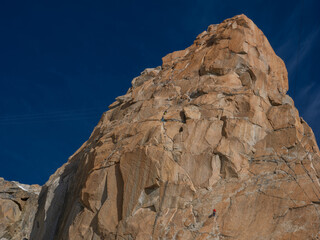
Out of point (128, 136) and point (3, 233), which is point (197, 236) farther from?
point (3, 233)

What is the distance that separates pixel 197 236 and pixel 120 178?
8099mm

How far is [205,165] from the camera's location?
34250mm

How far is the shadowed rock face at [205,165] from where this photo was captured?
31109 millimetres

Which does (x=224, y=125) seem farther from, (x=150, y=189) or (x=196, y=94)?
(x=150, y=189)

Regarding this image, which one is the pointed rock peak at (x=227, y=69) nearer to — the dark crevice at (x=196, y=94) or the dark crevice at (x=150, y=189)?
the dark crevice at (x=196, y=94)

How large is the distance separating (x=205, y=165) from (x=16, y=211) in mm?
30026

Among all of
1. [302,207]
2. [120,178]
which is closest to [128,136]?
[120,178]

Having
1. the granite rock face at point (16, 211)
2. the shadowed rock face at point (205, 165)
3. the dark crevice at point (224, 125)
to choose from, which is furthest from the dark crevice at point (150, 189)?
the granite rock face at point (16, 211)

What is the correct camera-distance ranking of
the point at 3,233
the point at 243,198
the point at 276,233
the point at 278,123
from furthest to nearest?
the point at 3,233
the point at 278,123
the point at 243,198
the point at 276,233

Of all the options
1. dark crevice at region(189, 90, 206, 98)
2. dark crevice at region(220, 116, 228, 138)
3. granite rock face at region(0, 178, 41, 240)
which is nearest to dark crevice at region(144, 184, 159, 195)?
dark crevice at region(220, 116, 228, 138)

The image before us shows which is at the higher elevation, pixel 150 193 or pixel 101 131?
pixel 101 131

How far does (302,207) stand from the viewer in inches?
1196

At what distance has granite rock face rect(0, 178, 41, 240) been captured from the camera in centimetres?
5247

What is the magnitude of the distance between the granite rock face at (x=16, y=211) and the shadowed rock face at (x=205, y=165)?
821 centimetres
